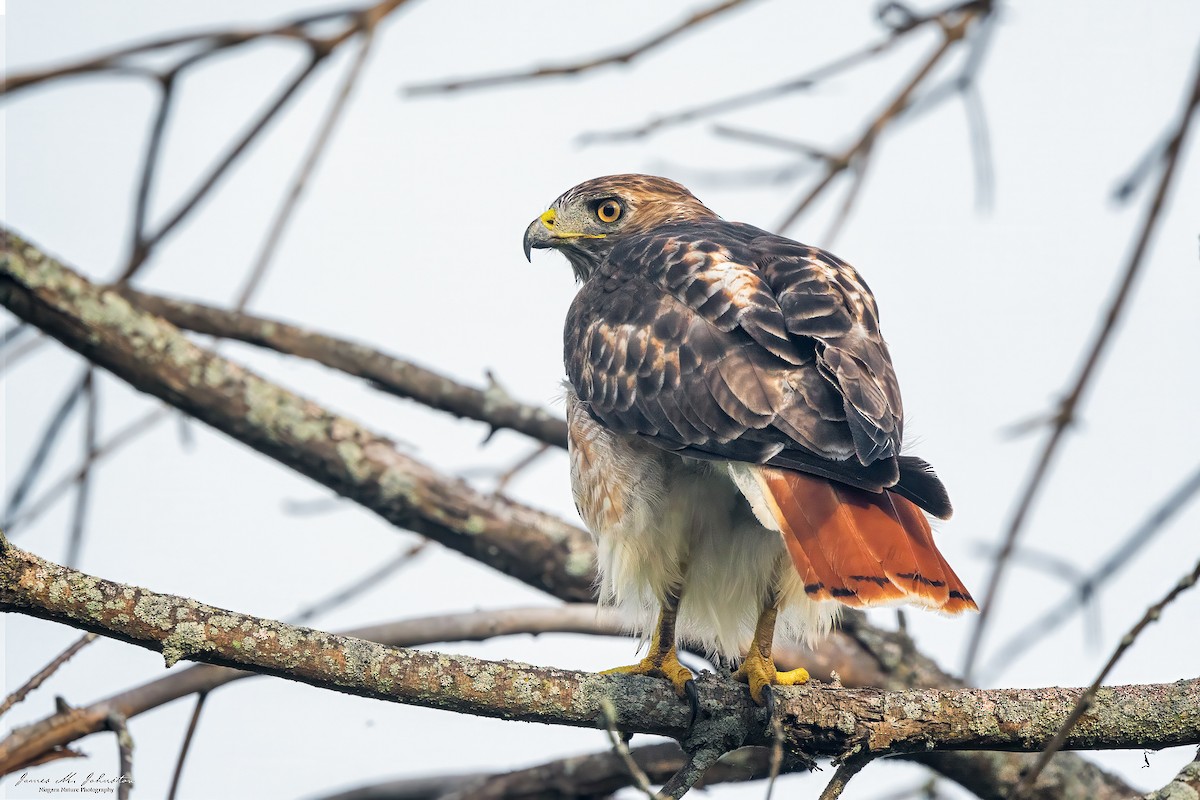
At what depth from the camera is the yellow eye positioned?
5.82m

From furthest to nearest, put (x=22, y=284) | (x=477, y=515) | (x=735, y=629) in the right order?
(x=477, y=515), (x=22, y=284), (x=735, y=629)

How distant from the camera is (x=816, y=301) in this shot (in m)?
4.14

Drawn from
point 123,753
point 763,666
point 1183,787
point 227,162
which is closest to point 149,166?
point 227,162

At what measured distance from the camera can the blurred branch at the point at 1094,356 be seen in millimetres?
2975

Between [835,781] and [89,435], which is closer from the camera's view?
[835,781]

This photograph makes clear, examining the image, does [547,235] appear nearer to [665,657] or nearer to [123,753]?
[665,657]

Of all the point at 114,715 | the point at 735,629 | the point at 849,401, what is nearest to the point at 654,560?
the point at 735,629

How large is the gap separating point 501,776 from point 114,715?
2130 millimetres

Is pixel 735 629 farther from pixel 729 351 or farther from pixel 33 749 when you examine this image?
pixel 33 749

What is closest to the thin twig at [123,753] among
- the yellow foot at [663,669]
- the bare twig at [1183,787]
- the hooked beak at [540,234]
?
the yellow foot at [663,669]

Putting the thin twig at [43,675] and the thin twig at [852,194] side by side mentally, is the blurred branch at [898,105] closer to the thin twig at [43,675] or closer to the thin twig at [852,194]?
the thin twig at [852,194]

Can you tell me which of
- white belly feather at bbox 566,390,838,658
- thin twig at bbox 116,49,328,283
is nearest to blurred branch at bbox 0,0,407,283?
thin twig at bbox 116,49,328,283

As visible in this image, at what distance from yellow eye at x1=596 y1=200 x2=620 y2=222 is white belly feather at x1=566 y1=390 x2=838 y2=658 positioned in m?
1.72

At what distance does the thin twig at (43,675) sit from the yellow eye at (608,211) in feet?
10.6
